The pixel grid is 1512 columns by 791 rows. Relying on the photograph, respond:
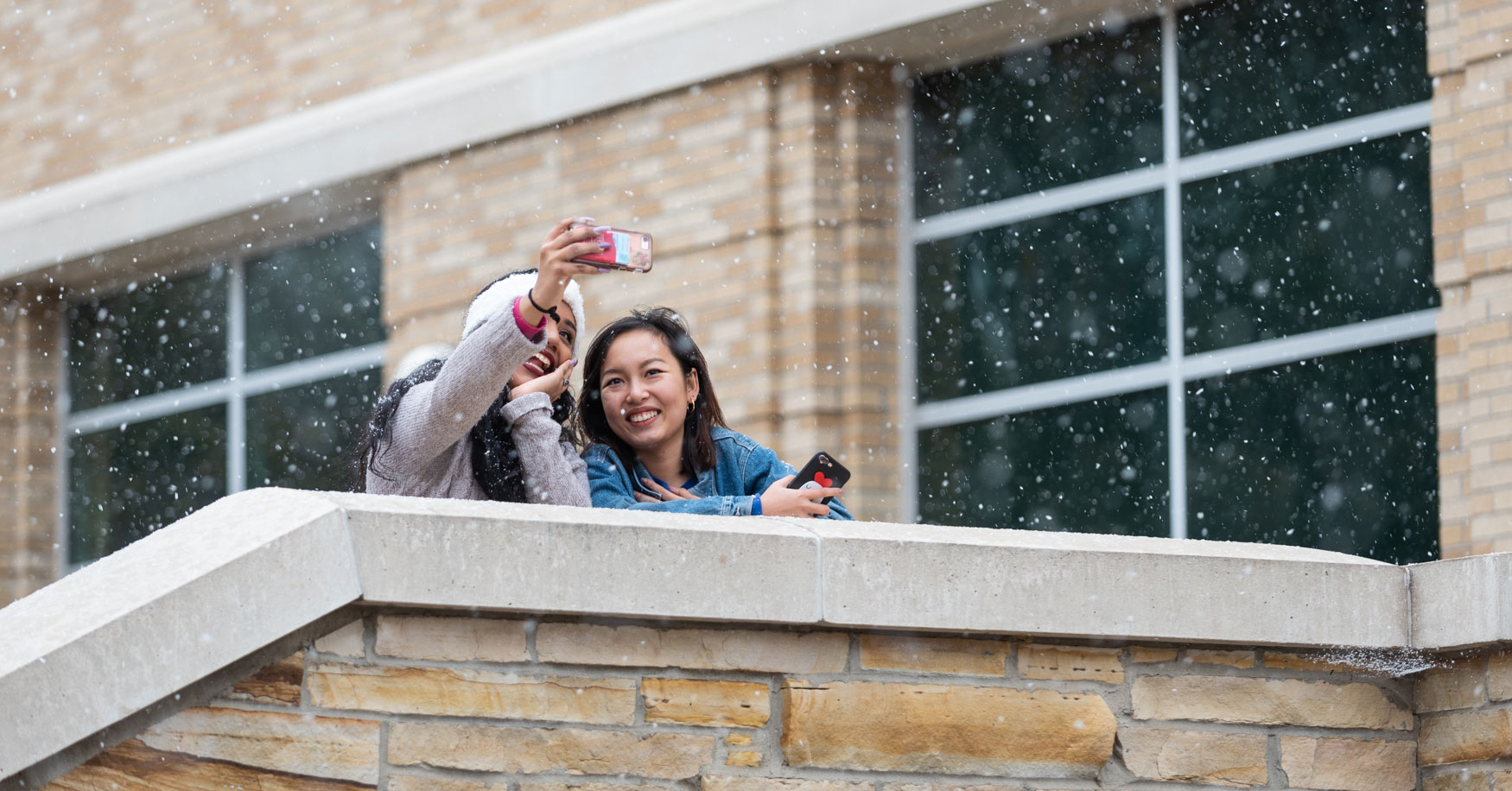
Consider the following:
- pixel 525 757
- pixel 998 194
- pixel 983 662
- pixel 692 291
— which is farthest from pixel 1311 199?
pixel 525 757

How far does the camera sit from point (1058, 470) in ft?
28.8

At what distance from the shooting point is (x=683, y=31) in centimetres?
947

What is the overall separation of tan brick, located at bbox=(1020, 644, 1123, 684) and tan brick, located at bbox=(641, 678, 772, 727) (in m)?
0.59

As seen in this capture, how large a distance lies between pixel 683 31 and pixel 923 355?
1920 mm

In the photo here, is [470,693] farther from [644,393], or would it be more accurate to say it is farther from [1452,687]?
[1452,687]

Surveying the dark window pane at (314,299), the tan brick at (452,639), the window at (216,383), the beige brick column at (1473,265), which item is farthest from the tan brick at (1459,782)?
the dark window pane at (314,299)

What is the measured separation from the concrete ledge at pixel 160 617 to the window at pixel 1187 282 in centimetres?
519

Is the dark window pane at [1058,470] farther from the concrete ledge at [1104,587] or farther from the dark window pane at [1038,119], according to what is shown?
the concrete ledge at [1104,587]

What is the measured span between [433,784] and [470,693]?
0.18m

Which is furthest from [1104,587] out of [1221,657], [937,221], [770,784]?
[937,221]

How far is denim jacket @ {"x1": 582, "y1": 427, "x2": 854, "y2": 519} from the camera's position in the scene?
451cm

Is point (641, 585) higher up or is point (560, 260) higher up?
point (560, 260)

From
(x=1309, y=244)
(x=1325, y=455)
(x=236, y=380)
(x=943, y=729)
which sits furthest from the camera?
(x=236, y=380)

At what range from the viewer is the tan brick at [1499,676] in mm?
4355
